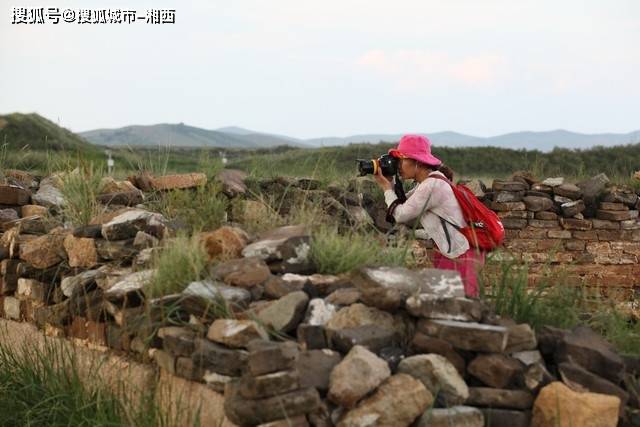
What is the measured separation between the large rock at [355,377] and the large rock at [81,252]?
201 centimetres

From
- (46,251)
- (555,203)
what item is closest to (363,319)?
(46,251)

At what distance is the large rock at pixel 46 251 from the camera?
180 inches

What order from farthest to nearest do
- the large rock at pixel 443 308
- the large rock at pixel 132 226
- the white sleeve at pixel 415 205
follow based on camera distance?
the white sleeve at pixel 415 205, the large rock at pixel 132 226, the large rock at pixel 443 308

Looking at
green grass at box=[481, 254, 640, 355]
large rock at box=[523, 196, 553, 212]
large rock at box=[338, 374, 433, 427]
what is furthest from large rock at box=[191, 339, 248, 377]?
large rock at box=[523, 196, 553, 212]

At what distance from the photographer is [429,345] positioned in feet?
9.78

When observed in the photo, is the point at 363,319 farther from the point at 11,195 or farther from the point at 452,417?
the point at 11,195

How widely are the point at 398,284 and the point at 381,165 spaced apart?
1.85 m

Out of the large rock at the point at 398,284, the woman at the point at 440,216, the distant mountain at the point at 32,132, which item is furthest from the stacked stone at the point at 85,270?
the distant mountain at the point at 32,132

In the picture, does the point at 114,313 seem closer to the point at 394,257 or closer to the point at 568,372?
the point at 394,257

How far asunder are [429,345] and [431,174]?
1802mm

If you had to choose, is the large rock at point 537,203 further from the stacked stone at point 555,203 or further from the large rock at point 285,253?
the large rock at point 285,253

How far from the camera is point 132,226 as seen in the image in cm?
422

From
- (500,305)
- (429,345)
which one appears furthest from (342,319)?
(500,305)

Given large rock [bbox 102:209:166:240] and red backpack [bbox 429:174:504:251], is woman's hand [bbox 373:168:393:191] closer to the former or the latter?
red backpack [bbox 429:174:504:251]
